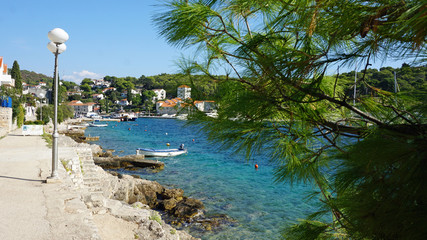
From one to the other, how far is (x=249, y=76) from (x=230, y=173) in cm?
1605

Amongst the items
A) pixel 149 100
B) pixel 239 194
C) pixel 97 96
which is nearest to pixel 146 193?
pixel 239 194

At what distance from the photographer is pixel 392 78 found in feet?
6.18

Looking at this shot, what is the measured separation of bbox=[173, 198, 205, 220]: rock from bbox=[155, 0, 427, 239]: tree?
26.1ft

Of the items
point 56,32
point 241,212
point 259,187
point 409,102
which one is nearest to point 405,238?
point 409,102

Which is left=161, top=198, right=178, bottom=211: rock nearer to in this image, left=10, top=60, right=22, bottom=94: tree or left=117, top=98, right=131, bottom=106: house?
left=10, top=60, right=22, bottom=94: tree

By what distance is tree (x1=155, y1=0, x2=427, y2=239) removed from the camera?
1.08 m

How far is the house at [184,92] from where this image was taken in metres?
2.69

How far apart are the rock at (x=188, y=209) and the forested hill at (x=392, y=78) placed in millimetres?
8536

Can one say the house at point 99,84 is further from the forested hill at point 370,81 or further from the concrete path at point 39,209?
the forested hill at point 370,81

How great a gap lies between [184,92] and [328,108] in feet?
4.21

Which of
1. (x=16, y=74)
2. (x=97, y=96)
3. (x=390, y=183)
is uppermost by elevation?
(x=97, y=96)

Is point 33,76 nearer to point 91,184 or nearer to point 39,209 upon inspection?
point 91,184

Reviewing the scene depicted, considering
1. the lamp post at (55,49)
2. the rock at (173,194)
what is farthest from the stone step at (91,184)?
the rock at (173,194)

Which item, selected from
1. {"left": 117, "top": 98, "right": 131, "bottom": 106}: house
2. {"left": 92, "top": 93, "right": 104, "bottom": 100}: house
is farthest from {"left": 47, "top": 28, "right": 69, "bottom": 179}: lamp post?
{"left": 92, "top": 93, "right": 104, "bottom": 100}: house
